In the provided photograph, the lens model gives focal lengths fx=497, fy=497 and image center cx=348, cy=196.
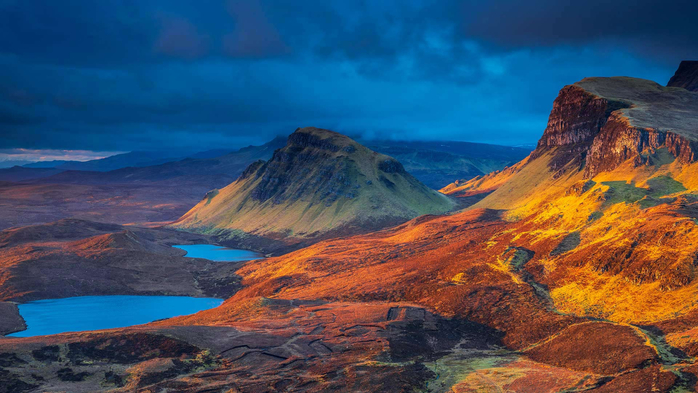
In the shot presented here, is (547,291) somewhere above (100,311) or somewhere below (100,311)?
above

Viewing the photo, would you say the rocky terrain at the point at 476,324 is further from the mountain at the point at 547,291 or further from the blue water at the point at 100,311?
the blue water at the point at 100,311

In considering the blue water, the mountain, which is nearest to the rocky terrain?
the mountain

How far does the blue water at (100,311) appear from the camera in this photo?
122062 mm

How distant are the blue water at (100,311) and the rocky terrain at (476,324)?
1851 cm

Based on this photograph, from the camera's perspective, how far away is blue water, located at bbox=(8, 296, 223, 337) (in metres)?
122

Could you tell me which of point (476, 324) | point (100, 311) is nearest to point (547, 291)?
point (476, 324)

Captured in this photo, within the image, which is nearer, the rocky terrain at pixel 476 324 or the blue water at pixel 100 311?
the rocky terrain at pixel 476 324

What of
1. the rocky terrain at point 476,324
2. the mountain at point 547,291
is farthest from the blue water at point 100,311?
the mountain at point 547,291

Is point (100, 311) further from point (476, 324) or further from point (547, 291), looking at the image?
point (547, 291)

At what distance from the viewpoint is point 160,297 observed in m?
156

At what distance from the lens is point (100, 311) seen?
138 metres

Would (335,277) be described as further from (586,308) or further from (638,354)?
(638,354)

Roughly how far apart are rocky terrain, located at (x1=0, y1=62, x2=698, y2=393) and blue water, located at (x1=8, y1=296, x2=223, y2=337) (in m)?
18.5

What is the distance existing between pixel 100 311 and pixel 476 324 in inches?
4109
